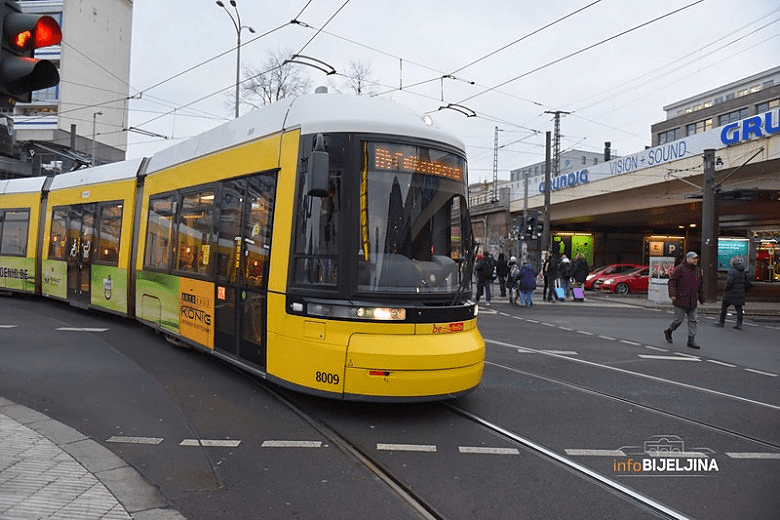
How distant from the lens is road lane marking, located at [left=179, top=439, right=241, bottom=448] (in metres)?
4.78

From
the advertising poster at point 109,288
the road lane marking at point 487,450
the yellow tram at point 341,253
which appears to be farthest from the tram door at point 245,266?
the advertising poster at point 109,288

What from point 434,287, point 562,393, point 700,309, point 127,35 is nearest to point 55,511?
point 434,287

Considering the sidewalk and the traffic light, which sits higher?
the traffic light

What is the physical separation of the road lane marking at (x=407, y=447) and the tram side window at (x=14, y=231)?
1272cm

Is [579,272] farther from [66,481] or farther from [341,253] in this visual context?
[66,481]

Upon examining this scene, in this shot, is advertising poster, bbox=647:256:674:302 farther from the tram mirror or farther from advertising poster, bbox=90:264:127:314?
the tram mirror

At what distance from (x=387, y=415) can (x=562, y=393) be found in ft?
7.74

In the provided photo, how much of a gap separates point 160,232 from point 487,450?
6.25m

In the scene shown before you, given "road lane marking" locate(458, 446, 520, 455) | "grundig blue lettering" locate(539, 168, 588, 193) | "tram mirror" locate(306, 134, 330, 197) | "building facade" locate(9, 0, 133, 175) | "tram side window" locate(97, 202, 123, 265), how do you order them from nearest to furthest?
"road lane marking" locate(458, 446, 520, 455) < "tram mirror" locate(306, 134, 330, 197) < "tram side window" locate(97, 202, 123, 265) < "grundig blue lettering" locate(539, 168, 588, 193) < "building facade" locate(9, 0, 133, 175)

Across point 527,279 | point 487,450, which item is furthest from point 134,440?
point 527,279

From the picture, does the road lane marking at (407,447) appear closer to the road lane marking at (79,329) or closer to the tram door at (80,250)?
the road lane marking at (79,329)

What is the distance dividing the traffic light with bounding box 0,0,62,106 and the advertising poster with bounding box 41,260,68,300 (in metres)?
9.67

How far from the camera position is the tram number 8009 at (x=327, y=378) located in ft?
17.5

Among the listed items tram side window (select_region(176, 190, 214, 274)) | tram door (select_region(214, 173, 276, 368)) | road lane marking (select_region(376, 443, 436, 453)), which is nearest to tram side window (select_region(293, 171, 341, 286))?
tram door (select_region(214, 173, 276, 368))
